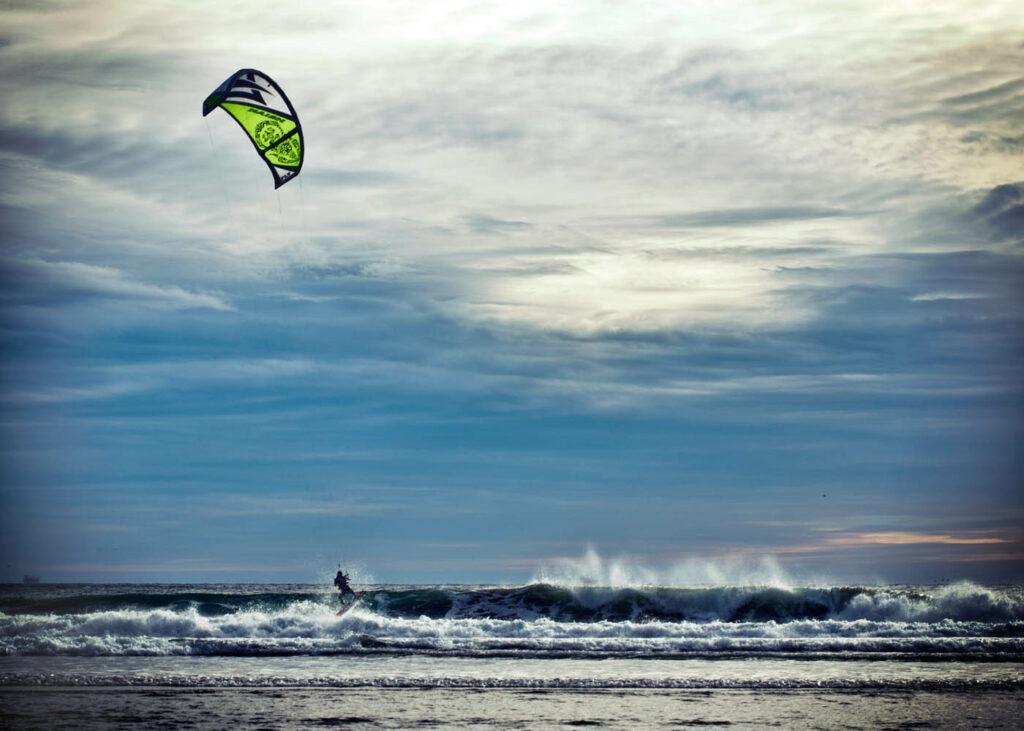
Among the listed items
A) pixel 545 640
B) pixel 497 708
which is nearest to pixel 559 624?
pixel 545 640

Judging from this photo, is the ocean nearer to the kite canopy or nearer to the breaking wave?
the breaking wave

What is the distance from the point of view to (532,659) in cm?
1980

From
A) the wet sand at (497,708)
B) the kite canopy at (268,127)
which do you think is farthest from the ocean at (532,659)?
the kite canopy at (268,127)

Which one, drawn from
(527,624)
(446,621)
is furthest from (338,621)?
(527,624)

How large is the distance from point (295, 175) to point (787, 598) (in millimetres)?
19715

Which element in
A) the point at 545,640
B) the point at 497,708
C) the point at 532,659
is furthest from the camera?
the point at 545,640

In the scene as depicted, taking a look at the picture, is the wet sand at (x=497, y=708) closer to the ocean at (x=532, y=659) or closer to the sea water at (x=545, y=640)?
the ocean at (x=532, y=659)

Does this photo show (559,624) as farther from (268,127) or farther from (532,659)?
(268,127)

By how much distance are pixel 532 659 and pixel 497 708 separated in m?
6.52

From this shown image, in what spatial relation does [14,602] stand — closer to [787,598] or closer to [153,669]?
[153,669]

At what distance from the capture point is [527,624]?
25.2m

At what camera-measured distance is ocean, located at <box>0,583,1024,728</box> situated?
1324 cm

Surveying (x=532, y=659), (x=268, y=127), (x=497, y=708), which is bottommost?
(x=532, y=659)

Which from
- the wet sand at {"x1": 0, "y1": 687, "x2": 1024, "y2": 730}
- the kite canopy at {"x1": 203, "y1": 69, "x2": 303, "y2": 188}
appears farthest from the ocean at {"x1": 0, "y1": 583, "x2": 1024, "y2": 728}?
the kite canopy at {"x1": 203, "y1": 69, "x2": 303, "y2": 188}
